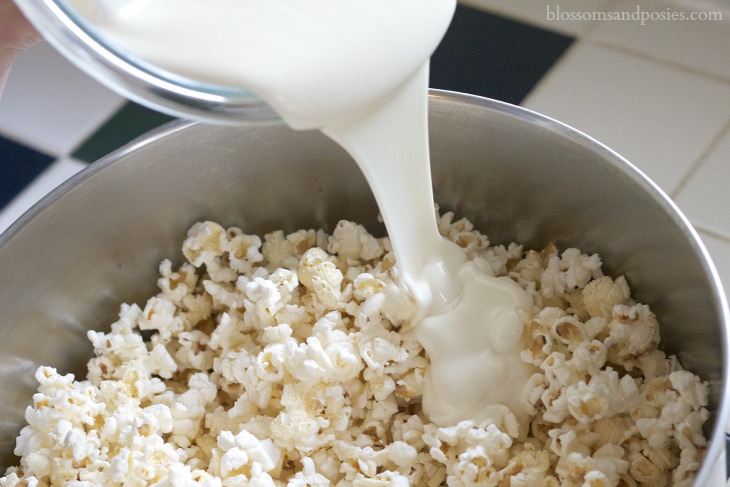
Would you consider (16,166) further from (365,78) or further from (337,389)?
(365,78)

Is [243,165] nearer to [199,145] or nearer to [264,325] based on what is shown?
[199,145]

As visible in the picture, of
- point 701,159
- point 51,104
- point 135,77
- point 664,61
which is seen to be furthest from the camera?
point 51,104

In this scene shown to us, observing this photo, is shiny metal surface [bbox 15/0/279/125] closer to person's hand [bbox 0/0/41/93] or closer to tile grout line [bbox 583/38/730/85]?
person's hand [bbox 0/0/41/93]

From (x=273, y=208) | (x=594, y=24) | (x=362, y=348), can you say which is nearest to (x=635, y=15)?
(x=594, y=24)

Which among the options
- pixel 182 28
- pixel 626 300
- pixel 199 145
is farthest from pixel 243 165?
pixel 626 300

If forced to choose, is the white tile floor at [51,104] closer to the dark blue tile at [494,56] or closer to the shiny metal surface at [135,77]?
the dark blue tile at [494,56]

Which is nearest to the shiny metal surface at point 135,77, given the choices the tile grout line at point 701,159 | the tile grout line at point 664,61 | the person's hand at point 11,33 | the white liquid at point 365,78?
the white liquid at point 365,78

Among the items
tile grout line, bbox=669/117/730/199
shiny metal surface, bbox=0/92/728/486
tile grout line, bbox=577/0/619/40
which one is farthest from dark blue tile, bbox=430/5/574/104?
shiny metal surface, bbox=0/92/728/486

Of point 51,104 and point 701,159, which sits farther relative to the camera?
point 51,104
